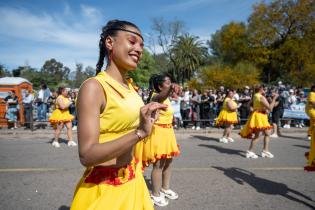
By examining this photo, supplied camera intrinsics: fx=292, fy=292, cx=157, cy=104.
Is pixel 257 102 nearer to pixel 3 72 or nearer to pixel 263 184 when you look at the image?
pixel 263 184

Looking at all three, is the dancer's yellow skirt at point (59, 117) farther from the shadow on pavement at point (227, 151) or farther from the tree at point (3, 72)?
the tree at point (3, 72)

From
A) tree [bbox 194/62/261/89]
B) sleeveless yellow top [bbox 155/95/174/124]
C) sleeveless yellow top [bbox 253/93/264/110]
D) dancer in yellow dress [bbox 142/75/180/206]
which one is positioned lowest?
dancer in yellow dress [bbox 142/75/180/206]

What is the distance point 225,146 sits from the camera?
9258mm

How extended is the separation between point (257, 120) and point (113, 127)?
6414 mm

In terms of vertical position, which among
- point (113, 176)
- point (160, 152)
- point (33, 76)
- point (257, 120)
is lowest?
point (160, 152)

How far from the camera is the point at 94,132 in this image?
1.62 meters

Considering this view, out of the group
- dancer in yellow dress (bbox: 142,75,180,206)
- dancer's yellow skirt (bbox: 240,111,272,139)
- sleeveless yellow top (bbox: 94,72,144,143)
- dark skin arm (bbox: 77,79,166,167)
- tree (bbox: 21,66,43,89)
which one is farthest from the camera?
tree (bbox: 21,66,43,89)

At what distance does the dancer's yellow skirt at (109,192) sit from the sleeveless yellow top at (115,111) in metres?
0.25

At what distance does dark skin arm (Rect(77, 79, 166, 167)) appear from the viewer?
1607mm

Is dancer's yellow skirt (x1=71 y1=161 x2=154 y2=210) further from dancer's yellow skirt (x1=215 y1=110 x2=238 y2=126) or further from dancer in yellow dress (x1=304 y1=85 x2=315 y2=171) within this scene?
dancer's yellow skirt (x1=215 y1=110 x2=238 y2=126)

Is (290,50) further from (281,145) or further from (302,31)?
(281,145)

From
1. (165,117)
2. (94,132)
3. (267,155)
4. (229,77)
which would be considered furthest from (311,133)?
(229,77)

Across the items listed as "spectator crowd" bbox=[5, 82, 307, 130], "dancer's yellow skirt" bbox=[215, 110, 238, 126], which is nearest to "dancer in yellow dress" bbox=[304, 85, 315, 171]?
"dancer's yellow skirt" bbox=[215, 110, 238, 126]

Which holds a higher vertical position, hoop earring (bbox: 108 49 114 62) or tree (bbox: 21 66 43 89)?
tree (bbox: 21 66 43 89)
